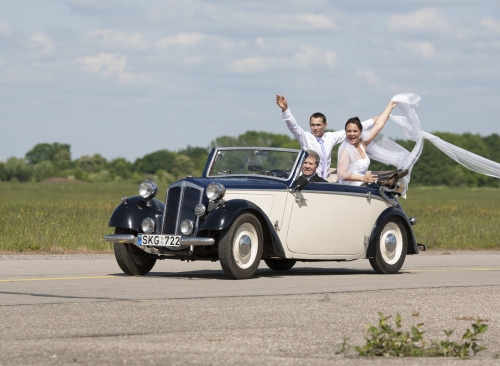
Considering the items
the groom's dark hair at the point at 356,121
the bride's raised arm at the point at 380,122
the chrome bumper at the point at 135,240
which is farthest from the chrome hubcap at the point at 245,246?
the bride's raised arm at the point at 380,122

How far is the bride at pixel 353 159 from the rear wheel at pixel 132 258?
9.88 ft

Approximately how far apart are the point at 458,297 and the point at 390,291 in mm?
790

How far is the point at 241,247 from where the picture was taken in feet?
37.1

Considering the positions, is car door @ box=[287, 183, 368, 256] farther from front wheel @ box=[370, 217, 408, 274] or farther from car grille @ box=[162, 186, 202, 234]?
car grille @ box=[162, 186, 202, 234]

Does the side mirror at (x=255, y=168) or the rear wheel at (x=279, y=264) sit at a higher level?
the side mirror at (x=255, y=168)

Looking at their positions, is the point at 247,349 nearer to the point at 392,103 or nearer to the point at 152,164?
the point at 392,103

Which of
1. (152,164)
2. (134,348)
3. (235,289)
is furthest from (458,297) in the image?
(152,164)

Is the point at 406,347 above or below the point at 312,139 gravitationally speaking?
below

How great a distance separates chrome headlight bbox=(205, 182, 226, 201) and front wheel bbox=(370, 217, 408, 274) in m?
2.84

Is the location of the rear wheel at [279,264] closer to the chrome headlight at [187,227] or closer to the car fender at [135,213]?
the car fender at [135,213]

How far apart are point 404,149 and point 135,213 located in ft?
15.6

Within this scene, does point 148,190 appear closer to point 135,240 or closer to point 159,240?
point 135,240

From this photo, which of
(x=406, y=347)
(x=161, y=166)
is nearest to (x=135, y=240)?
(x=406, y=347)

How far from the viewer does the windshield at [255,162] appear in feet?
41.0
